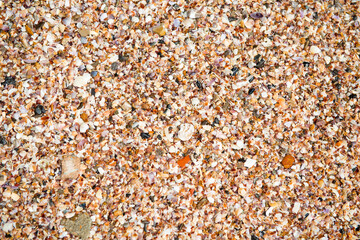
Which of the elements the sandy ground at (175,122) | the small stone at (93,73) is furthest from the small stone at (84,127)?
the small stone at (93,73)

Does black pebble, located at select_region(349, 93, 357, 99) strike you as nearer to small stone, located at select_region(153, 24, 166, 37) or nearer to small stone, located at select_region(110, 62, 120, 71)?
small stone, located at select_region(153, 24, 166, 37)

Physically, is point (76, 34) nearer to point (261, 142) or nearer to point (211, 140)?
point (211, 140)

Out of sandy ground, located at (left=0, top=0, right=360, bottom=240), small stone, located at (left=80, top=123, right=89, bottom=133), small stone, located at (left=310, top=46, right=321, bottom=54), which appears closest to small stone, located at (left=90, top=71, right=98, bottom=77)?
sandy ground, located at (left=0, top=0, right=360, bottom=240)

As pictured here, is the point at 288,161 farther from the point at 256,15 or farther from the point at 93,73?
the point at 93,73

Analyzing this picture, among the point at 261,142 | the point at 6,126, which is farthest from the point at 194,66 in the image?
the point at 6,126

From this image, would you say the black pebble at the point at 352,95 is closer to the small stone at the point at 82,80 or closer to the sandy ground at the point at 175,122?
the sandy ground at the point at 175,122

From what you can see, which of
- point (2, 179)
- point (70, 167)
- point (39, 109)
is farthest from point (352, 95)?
point (2, 179)
